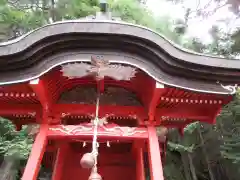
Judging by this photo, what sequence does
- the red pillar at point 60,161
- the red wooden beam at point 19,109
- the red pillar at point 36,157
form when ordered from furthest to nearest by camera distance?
the red pillar at point 60,161, the red wooden beam at point 19,109, the red pillar at point 36,157

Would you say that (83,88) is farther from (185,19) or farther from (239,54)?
(185,19)

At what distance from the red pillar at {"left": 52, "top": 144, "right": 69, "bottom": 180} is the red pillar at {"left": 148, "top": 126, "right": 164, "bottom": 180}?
6.59ft

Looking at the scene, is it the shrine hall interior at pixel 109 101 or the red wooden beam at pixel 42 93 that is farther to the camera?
the shrine hall interior at pixel 109 101

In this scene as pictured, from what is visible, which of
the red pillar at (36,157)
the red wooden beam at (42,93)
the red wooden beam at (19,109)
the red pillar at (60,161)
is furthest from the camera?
the red pillar at (60,161)

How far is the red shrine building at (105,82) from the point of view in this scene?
3.90 m

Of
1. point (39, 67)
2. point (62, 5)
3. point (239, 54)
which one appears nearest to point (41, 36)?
point (39, 67)

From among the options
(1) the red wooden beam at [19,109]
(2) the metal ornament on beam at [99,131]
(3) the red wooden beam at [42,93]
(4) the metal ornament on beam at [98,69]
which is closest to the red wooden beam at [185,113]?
(2) the metal ornament on beam at [99,131]

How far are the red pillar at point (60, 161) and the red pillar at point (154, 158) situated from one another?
6.59ft

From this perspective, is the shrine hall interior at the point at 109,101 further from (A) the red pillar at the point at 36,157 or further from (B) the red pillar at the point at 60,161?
Result: (B) the red pillar at the point at 60,161

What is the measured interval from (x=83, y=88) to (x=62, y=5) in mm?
6243

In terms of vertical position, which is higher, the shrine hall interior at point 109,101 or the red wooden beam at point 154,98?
the shrine hall interior at point 109,101

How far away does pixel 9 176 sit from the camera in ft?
29.9

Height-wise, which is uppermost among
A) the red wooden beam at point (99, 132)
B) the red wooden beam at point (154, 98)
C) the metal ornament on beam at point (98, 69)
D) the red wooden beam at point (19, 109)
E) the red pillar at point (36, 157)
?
the metal ornament on beam at point (98, 69)

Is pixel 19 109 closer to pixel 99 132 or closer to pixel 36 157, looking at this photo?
pixel 36 157
